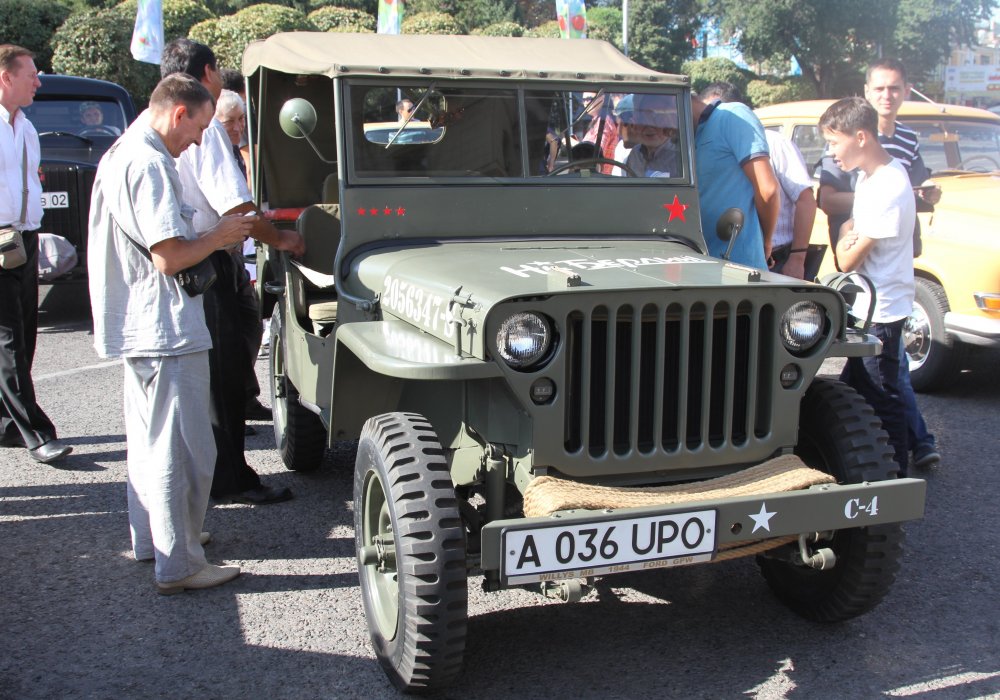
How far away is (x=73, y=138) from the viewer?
31.5 ft

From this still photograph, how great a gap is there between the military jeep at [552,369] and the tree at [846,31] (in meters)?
40.5

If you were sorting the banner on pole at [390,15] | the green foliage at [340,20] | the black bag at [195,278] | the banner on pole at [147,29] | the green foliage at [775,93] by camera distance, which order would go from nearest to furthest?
the black bag at [195,278]
the banner on pole at [147,29]
the banner on pole at [390,15]
the green foliage at [340,20]
the green foliage at [775,93]

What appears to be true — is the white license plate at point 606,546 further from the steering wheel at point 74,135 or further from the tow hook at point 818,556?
the steering wheel at point 74,135

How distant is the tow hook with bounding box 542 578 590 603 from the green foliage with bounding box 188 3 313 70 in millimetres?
20100

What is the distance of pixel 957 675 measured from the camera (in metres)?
3.17

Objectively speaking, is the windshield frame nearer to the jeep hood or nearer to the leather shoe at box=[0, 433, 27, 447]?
the jeep hood

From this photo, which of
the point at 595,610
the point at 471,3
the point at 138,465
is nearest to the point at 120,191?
the point at 138,465

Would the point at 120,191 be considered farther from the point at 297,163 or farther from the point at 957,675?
the point at 957,675

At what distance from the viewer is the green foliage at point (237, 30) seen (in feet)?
70.6

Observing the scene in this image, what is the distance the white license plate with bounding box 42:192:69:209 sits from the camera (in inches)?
352

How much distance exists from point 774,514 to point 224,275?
8.94 feet

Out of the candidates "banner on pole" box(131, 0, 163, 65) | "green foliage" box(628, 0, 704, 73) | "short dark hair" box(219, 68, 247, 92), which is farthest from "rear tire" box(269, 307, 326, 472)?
"green foliage" box(628, 0, 704, 73)

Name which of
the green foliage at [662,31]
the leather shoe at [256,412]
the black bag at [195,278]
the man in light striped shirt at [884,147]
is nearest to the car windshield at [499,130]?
the black bag at [195,278]

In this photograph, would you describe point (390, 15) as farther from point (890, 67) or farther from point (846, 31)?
point (846, 31)
